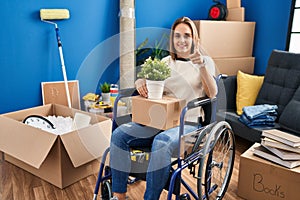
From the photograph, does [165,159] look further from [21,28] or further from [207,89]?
[21,28]

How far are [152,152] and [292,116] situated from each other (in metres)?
1.27

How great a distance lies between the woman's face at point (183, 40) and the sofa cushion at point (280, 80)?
1126 mm

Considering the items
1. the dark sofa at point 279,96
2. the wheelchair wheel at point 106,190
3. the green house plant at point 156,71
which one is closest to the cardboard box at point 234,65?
the dark sofa at point 279,96

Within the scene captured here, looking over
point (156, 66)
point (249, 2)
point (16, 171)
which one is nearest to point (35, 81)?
point (16, 171)

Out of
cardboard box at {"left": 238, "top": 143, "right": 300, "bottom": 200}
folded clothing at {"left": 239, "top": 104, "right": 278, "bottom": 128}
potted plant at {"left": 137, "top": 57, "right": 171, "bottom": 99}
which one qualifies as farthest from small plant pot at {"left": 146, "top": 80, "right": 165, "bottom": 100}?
folded clothing at {"left": 239, "top": 104, "right": 278, "bottom": 128}

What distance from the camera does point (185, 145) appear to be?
136 centimetres

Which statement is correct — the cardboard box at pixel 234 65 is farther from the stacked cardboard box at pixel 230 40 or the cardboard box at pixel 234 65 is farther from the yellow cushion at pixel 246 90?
the yellow cushion at pixel 246 90

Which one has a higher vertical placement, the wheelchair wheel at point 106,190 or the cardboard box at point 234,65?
the cardboard box at point 234,65

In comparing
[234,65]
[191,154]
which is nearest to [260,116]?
[234,65]

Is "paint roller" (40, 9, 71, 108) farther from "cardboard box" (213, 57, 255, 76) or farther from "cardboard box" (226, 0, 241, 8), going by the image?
"cardboard box" (226, 0, 241, 8)

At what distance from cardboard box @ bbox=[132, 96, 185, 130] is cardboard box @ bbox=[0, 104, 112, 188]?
1.76 ft

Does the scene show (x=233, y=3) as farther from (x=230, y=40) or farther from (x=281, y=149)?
(x=281, y=149)

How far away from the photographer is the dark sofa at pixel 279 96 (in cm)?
215

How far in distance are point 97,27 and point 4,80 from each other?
35.9 inches
